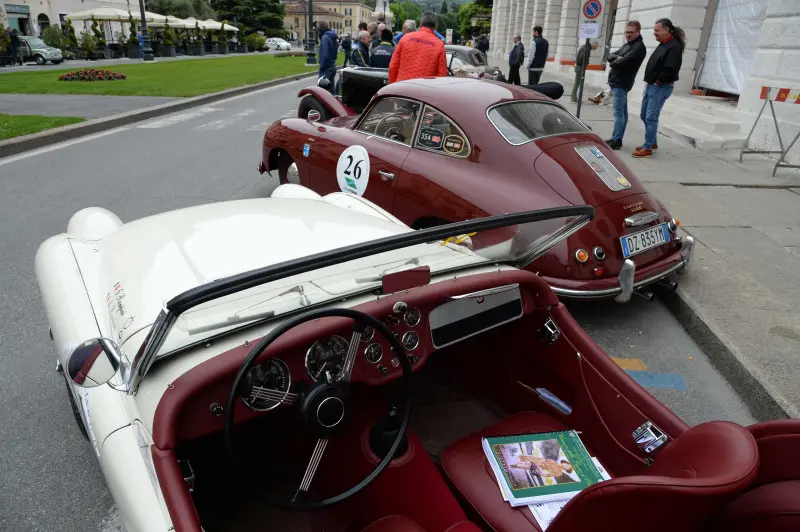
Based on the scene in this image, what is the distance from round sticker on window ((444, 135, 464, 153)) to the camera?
443 cm

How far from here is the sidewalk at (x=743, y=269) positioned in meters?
3.42

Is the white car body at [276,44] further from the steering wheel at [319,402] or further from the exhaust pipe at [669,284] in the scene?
the steering wheel at [319,402]

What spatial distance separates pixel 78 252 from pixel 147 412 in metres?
1.59

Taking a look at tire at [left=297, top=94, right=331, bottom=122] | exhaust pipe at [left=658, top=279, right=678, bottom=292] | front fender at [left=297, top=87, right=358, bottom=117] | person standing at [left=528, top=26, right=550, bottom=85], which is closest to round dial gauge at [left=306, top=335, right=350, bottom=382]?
exhaust pipe at [left=658, top=279, right=678, bottom=292]

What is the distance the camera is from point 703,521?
4.58 ft

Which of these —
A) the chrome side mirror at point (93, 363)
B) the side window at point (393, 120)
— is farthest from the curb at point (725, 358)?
the chrome side mirror at point (93, 363)

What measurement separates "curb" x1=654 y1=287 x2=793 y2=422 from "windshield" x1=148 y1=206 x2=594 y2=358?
1.70 meters

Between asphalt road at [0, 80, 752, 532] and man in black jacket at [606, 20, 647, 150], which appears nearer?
asphalt road at [0, 80, 752, 532]

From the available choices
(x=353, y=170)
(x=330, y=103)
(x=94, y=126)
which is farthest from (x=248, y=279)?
(x=94, y=126)

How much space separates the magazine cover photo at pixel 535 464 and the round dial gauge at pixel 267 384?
1074 mm

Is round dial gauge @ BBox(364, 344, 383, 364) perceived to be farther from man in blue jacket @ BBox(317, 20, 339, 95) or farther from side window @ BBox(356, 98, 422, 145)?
man in blue jacket @ BBox(317, 20, 339, 95)

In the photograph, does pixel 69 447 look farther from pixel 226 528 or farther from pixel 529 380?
pixel 529 380

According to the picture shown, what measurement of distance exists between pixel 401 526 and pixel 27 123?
11733 millimetres

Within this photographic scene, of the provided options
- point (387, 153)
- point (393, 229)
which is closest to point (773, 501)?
point (393, 229)
